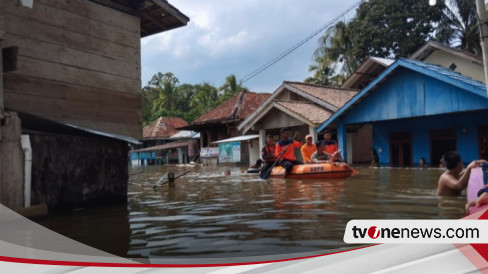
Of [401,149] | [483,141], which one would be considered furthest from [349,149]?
[483,141]

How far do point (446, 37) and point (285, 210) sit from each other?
71.7 feet

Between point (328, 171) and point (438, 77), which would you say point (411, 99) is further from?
point (328, 171)

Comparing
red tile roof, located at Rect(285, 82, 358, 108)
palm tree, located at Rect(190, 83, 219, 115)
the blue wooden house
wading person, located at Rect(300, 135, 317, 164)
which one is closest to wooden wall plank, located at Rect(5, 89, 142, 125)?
wading person, located at Rect(300, 135, 317, 164)

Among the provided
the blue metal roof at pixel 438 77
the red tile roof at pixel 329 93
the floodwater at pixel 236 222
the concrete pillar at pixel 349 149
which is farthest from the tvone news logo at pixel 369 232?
the red tile roof at pixel 329 93

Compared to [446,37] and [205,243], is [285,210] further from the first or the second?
[446,37]

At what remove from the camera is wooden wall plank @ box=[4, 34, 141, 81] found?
188 inches

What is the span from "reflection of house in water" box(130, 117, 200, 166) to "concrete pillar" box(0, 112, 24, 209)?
81.2 feet

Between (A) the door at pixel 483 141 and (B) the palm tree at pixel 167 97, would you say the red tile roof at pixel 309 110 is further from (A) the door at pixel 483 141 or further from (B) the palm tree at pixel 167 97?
(B) the palm tree at pixel 167 97

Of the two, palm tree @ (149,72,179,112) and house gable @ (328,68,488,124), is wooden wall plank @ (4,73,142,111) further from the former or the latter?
palm tree @ (149,72,179,112)

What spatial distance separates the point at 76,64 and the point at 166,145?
26.4 m

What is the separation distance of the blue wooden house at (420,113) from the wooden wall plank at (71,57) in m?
9.04

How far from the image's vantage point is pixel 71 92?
533cm

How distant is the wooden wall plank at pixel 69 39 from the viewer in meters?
4.74

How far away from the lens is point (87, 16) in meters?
5.52
